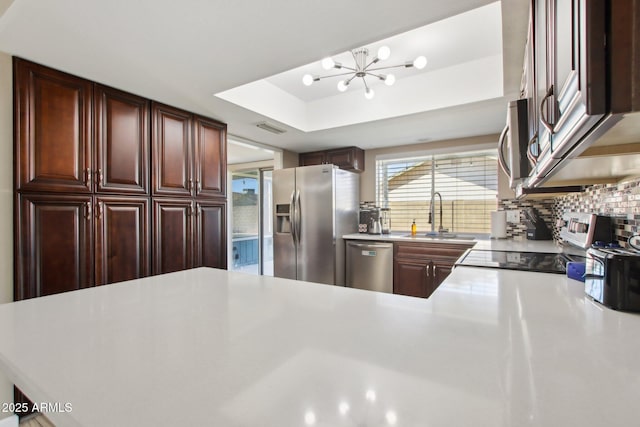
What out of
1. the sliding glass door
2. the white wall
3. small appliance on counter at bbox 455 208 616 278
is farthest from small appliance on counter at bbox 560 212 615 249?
the sliding glass door

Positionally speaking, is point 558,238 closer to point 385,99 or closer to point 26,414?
point 385,99

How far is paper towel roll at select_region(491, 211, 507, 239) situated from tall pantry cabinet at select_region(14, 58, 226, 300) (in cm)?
279

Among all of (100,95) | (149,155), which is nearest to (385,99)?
(149,155)

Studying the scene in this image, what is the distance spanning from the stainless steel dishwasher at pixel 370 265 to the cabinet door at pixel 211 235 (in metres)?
1.51

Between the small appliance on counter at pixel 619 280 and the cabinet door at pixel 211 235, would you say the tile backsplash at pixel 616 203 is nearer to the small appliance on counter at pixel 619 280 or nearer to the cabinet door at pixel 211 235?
the small appliance on counter at pixel 619 280

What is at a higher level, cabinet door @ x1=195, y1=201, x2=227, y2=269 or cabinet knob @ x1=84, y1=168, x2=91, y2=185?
cabinet knob @ x1=84, y1=168, x2=91, y2=185

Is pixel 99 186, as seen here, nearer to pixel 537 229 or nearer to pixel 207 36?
pixel 207 36

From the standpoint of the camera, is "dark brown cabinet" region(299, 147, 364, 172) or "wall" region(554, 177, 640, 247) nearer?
"wall" region(554, 177, 640, 247)

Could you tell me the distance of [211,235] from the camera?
9.30ft

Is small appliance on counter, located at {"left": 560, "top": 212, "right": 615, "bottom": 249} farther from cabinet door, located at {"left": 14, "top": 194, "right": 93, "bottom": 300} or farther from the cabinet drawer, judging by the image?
cabinet door, located at {"left": 14, "top": 194, "right": 93, "bottom": 300}

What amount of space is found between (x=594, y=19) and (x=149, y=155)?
258 centimetres

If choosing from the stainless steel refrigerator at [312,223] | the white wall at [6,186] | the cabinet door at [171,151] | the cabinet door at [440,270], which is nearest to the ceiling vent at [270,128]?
the stainless steel refrigerator at [312,223]

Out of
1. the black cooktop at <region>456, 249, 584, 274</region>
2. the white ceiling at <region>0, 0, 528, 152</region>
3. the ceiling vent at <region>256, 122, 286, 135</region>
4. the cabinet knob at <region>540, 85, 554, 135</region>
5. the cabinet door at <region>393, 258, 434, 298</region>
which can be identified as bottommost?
the cabinet door at <region>393, 258, 434, 298</region>

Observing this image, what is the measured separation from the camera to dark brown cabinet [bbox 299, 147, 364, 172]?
4109mm
